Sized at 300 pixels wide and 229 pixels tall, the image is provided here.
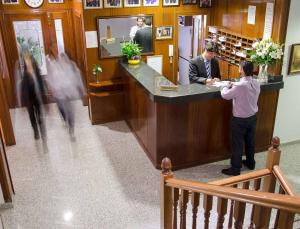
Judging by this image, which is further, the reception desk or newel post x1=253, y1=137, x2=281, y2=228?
the reception desk

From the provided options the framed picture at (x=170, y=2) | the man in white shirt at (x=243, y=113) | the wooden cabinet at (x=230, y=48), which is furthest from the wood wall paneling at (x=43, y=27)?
the man in white shirt at (x=243, y=113)

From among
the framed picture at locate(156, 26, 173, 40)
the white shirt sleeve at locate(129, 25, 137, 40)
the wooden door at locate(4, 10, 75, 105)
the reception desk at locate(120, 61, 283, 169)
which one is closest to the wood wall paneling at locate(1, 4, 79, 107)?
the wooden door at locate(4, 10, 75, 105)

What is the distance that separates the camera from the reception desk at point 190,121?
403 centimetres

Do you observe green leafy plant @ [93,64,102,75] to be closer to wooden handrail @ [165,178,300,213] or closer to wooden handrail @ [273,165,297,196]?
wooden handrail @ [273,165,297,196]

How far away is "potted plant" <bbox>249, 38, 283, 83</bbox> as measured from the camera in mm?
3964

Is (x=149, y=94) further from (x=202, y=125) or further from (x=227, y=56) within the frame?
(x=227, y=56)

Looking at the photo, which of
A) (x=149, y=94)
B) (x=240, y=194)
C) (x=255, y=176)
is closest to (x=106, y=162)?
(x=149, y=94)

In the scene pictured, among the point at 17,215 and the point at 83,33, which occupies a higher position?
the point at 83,33

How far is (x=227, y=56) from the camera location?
550 cm

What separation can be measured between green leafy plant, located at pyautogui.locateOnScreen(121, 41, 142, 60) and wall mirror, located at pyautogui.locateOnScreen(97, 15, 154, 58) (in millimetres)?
234

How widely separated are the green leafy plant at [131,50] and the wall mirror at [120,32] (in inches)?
9.2

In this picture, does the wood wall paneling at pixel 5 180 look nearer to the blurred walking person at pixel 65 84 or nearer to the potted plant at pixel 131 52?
the blurred walking person at pixel 65 84

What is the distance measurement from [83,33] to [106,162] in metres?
2.36

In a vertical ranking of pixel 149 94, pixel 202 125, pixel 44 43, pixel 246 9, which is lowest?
pixel 202 125
